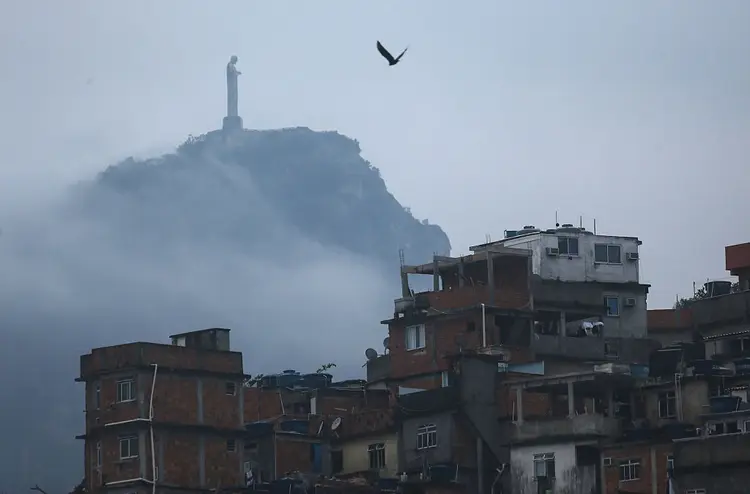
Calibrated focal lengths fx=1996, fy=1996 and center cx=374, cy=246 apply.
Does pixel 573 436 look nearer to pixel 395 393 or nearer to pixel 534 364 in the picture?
pixel 534 364

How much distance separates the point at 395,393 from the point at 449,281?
8847 millimetres

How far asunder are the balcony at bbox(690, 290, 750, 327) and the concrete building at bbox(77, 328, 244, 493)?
25767 millimetres

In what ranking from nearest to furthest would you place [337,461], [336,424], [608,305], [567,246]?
[337,461] → [336,424] → [608,305] → [567,246]

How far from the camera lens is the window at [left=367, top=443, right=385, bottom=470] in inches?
3068

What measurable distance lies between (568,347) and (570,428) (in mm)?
17929

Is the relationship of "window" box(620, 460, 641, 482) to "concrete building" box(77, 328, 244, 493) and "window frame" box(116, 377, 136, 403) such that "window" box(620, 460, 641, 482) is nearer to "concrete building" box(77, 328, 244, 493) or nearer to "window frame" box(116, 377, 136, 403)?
"concrete building" box(77, 328, 244, 493)

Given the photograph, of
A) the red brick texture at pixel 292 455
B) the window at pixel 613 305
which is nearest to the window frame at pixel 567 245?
the window at pixel 613 305

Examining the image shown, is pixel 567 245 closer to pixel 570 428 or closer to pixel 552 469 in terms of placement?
pixel 570 428

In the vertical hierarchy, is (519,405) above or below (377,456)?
above

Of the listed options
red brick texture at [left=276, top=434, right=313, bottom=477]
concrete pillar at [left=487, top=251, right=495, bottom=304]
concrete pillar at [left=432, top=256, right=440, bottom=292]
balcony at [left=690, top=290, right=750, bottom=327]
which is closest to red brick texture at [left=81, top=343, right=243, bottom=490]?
red brick texture at [left=276, top=434, right=313, bottom=477]

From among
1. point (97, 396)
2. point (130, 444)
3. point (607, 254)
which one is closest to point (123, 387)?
point (97, 396)

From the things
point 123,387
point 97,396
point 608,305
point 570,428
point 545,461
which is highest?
point 608,305

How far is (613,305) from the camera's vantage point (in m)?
92.4

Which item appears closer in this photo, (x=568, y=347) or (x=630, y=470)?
(x=630, y=470)
